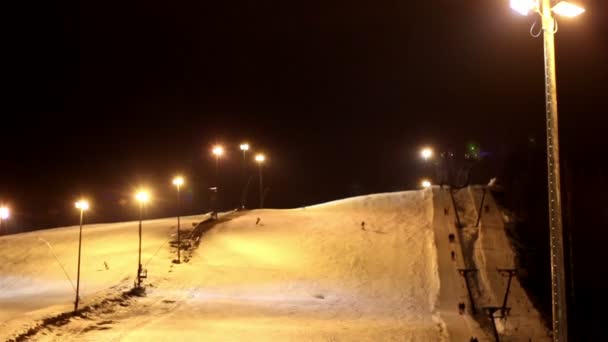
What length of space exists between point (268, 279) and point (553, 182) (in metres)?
21.6

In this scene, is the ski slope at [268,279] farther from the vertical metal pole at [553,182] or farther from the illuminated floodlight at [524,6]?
the illuminated floodlight at [524,6]

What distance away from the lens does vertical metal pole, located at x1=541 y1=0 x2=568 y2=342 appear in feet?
27.7

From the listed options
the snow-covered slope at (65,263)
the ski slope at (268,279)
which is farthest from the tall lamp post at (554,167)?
the snow-covered slope at (65,263)

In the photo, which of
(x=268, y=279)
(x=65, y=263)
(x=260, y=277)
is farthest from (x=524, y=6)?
(x=65, y=263)

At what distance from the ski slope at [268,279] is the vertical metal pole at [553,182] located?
1014cm

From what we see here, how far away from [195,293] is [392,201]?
73.7 ft

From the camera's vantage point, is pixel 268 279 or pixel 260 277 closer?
pixel 268 279

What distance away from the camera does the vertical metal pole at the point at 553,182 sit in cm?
844

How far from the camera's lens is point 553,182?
342 inches

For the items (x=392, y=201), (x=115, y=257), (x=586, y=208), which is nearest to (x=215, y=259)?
(x=115, y=257)

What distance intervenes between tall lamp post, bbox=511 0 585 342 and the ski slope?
1012cm

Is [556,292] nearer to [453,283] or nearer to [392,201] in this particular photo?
[453,283]

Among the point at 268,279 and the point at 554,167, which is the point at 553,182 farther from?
the point at 268,279

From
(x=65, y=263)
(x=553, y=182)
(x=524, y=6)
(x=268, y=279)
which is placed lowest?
(x=268, y=279)
